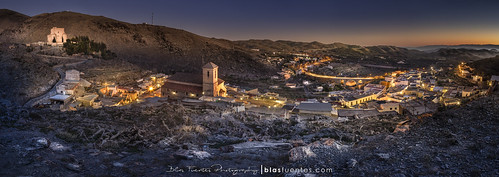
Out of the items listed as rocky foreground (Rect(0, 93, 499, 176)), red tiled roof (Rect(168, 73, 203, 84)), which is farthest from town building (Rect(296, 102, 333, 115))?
rocky foreground (Rect(0, 93, 499, 176))

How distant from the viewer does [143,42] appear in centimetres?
6359

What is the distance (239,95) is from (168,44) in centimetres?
4077

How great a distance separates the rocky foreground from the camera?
19.7 ft

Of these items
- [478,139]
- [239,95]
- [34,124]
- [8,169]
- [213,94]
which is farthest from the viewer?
[239,95]

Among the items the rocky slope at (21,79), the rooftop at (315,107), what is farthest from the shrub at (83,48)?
the rooftop at (315,107)

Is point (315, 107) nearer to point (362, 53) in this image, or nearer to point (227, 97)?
point (227, 97)

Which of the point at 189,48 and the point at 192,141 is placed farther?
the point at 189,48

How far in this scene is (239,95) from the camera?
1175 inches

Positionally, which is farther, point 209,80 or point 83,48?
point 83,48

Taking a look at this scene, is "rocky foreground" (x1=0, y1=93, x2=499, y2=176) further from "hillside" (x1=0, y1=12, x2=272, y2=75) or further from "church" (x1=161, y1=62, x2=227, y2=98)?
"hillside" (x1=0, y1=12, x2=272, y2=75)

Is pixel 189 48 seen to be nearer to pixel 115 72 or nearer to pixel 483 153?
pixel 115 72

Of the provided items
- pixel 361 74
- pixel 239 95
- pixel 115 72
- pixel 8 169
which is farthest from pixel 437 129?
pixel 361 74

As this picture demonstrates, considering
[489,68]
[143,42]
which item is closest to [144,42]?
[143,42]

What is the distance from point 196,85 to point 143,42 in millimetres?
41590
